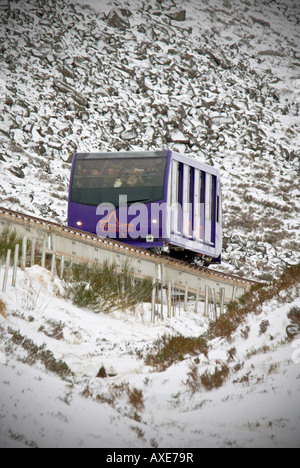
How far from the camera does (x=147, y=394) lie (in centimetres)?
1066

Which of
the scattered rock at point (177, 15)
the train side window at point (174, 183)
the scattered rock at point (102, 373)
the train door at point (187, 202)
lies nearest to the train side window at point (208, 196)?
the train door at point (187, 202)

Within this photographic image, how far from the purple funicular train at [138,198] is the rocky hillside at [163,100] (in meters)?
14.4

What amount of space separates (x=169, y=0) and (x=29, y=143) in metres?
44.3

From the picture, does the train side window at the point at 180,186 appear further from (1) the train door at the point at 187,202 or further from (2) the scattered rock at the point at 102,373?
(2) the scattered rock at the point at 102,373

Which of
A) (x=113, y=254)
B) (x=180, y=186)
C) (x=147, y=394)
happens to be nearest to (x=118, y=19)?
(x=180, y=186)

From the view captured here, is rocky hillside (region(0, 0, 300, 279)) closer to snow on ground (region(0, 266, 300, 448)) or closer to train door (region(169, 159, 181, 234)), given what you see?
train door (region(169, 159, 181, 234))

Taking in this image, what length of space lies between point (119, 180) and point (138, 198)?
0.79 meters

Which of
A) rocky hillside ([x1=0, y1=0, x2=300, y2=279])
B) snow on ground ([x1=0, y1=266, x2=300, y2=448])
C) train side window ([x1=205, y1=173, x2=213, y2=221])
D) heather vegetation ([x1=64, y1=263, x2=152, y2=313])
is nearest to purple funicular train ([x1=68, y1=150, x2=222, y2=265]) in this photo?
train side window ([x1=205, y1=173, x2=213, y2=221])

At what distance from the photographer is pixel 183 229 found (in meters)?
23.9

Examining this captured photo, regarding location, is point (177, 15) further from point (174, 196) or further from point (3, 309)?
point (3, 309)

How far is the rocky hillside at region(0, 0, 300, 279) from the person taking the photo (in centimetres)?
4703

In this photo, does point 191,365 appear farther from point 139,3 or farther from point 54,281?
point 139,3

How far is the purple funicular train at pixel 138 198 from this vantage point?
2308 centimetres
